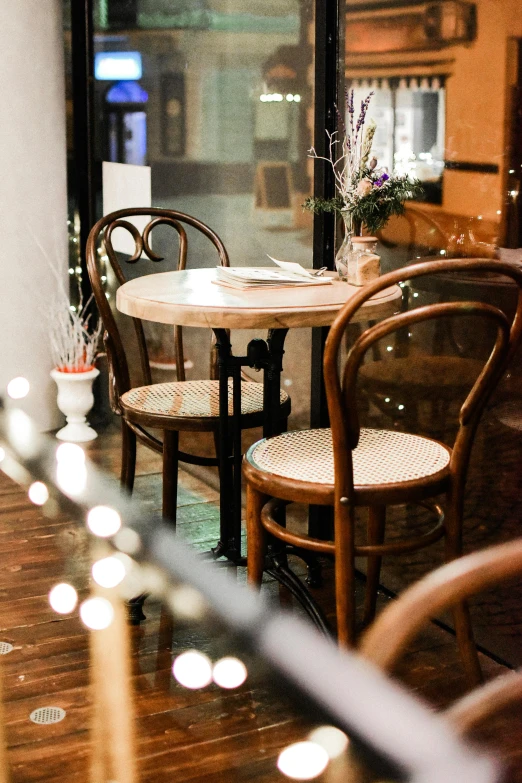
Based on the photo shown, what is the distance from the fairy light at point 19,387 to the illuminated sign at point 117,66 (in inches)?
53.7

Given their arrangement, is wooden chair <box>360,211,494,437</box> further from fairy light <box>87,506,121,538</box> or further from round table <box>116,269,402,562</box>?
fairy light <box>87,506,121,538</box>

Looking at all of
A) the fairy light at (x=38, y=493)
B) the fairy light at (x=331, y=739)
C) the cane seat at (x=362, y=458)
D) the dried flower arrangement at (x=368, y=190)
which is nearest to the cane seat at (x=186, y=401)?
the cane seat at (x=362, y=458)

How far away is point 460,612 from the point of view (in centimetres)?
199

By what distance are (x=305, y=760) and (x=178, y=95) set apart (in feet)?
8.69

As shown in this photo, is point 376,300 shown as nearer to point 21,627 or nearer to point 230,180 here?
point 21,627

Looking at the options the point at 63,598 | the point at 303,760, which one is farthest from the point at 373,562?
the point at 63,598

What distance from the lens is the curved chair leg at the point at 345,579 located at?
1.85 m

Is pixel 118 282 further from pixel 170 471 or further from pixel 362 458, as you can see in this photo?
pixel 362 458

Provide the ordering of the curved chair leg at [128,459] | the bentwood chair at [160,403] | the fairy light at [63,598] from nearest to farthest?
the bentwood chair at [160,403] < the fairy light at [63,598] < the curved chair leg at [128,459]

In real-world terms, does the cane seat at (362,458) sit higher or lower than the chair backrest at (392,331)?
lower

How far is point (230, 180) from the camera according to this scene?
344cm

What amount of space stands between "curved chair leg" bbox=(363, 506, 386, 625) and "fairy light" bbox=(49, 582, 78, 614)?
2.56ft

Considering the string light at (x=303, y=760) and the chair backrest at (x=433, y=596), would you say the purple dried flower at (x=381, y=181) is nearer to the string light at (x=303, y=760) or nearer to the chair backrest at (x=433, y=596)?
the string light at (x=303, y=760)

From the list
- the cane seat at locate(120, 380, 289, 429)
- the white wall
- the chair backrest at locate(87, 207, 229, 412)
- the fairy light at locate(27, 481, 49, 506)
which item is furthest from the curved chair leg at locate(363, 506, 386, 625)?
the white wall
